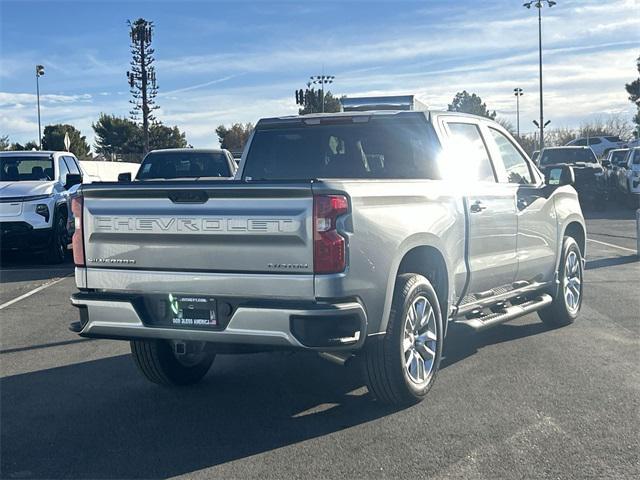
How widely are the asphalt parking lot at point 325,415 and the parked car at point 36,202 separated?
659 centimetres

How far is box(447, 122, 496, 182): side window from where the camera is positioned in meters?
6.83

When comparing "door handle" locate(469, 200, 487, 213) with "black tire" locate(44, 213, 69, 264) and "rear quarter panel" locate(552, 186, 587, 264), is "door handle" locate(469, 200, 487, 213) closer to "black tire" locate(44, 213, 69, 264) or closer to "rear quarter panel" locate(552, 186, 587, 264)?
"rear quarter panel" locate(552, 186, 587, 264)

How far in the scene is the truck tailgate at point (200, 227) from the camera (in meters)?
4.79

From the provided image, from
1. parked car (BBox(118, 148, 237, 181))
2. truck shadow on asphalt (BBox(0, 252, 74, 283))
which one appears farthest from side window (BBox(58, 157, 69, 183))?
truck shadow on asphalt (BBox(0, 252, 74, 283))

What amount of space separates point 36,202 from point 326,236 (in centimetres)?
1059

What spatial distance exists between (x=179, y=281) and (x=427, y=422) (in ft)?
5.81

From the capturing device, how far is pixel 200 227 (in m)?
5.02

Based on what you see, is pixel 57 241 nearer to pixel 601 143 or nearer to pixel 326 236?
pixel 326 236

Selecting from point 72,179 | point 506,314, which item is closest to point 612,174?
point 72,179

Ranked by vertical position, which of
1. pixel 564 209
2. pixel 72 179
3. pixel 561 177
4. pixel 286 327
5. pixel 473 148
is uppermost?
pixel 473 148

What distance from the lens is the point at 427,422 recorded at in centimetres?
522

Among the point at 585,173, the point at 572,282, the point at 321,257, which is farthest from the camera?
the point at 585,173

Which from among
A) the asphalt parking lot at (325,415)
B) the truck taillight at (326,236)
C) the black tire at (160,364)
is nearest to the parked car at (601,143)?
the asphalt parking lot at (325,415)

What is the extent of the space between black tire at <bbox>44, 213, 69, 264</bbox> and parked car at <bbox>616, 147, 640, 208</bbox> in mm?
17899
